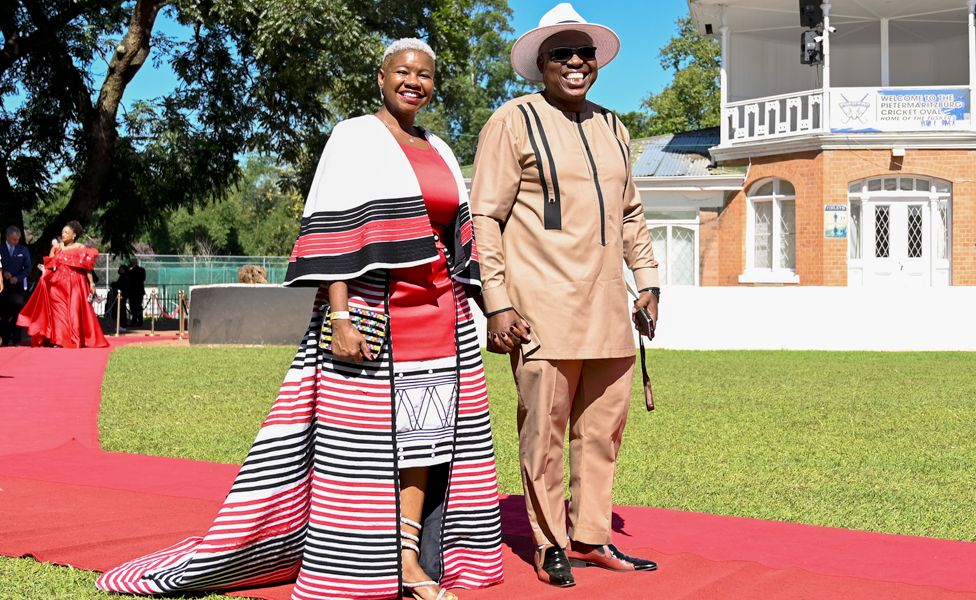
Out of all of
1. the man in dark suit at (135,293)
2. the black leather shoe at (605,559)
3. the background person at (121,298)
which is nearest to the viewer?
the black leather shoe at (605,559)

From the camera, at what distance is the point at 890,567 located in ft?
16.3

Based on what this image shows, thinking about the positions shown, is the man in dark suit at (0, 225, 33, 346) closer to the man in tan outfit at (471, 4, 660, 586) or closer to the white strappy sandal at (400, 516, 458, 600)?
the man in tan outfit at (471, 4, 660, 586)

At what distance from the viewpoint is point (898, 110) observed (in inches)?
973

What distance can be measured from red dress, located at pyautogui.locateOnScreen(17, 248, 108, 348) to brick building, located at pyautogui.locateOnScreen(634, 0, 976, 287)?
1263 cm

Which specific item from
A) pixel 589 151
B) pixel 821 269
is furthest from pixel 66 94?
pixel 589 151

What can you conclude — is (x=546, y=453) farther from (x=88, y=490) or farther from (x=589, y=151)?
(x=88, y=490)

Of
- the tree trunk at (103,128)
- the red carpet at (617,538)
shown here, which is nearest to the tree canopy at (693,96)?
the tree trunk at (103,128)

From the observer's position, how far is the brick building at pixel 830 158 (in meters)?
24.7

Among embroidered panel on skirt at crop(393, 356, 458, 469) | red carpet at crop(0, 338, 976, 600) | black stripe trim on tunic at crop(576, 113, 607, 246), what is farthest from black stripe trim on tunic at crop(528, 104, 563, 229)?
red carpet at crop(0, 338, 976, 600)

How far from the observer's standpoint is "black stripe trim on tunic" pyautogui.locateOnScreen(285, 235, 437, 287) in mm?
4355

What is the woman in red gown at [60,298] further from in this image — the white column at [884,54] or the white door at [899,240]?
the white column at [884,54]

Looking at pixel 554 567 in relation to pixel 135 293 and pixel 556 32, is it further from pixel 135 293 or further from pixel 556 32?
pixel 135 293

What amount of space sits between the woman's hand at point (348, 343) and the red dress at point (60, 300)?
16.2 m

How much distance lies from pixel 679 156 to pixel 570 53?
23935mm
